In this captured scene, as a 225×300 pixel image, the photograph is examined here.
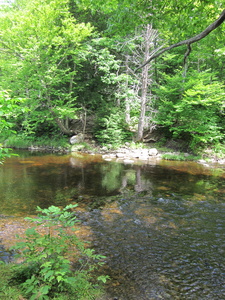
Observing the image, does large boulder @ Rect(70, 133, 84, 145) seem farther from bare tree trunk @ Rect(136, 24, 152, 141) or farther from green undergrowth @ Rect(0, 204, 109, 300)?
green undergrowth @ Rect(0, 204, 109, 300)

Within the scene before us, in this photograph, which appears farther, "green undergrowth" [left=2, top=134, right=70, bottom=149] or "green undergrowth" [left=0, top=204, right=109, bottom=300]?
"green undergrowth" [left=2, top=134, right=70, bottom=149]

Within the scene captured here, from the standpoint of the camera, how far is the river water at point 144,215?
119 inches

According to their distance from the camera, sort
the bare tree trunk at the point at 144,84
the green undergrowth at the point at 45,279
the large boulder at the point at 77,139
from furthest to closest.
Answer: the large boulder at the point at 77,139 → the bare tree trunk at the point at 144,84 → the green undergrowth at the point at 45,279

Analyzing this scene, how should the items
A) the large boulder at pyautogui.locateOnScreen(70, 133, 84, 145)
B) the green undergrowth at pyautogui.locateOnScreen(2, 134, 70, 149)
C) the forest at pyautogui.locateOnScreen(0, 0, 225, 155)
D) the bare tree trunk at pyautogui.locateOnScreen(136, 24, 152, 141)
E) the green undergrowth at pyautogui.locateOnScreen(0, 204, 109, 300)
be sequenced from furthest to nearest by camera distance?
the green undergrowth at pyautogui.locateOnScreen(2, 134, 70, 149) < the large boulder at pyautogui.locateOnScreen(70, 133, 84, 145) < the bare tree trunk at pyautogui.locateOnScreen(136, 24, 152, 141) < the forest at pyautogui.locateOnScreen(0, 0, 225, 155) < the green undergrowth at pyautogui.locateOnScreen(0, 204, 109, 300)

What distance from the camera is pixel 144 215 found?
523 centimetres

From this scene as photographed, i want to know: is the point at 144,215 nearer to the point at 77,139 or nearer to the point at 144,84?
the point at 144,84

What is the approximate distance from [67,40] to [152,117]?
7.87 m

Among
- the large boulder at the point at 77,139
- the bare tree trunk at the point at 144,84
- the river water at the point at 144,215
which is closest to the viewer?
the river water at the point at 144,215

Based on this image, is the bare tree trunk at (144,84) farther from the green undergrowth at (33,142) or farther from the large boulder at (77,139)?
the green undergrowth at (33,142)

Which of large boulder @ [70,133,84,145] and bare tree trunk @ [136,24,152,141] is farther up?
bare tree trunk @ [136,24,152,141]

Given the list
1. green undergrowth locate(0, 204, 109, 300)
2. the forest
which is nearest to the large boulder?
the forest

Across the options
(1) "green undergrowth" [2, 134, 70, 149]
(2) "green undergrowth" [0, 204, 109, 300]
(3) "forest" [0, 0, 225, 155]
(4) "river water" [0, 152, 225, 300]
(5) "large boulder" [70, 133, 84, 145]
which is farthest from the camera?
(1) "green undergrowth" [2, 134, 70, 149]

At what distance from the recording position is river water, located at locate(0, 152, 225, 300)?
3020 millimetres

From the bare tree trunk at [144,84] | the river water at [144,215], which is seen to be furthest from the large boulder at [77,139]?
the river water at [144,215]
